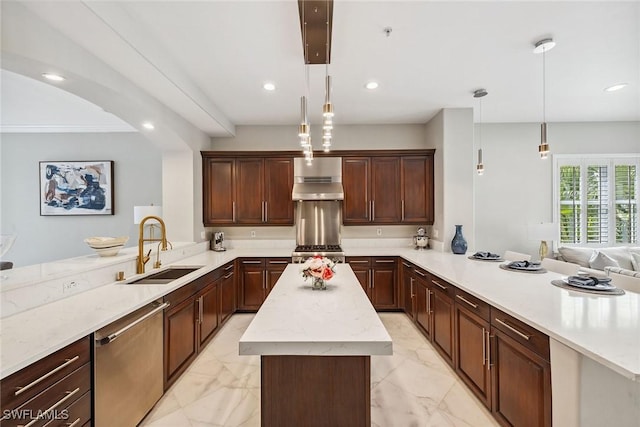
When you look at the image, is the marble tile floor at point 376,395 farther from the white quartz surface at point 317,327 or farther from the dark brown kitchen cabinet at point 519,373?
the white quartz surface at point 317,327

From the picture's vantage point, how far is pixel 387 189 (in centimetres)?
449

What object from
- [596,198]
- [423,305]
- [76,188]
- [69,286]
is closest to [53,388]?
[69,286]

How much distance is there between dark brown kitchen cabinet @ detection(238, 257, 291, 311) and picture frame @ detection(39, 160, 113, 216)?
8.86 feet

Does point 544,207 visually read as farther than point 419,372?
Yes

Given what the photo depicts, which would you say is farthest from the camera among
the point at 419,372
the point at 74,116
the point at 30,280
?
the point at 74,116

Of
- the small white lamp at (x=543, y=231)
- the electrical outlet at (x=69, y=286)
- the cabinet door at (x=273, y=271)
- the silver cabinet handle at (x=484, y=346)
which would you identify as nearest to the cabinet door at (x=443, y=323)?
the silver cabinet handle at (x=484, y=346)

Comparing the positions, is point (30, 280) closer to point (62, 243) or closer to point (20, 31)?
point (20, 31)

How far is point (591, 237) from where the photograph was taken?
477 centimetres

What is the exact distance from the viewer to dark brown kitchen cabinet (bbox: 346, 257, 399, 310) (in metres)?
4.15

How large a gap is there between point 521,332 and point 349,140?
3722 millimetres

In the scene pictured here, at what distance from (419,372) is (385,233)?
8.04 feet

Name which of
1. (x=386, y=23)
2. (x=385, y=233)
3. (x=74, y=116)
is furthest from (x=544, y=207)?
(x=74, y=116)

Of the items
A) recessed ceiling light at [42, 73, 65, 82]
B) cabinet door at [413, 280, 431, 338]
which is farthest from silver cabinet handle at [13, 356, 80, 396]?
cabinet door at [413, 280, 431, 338]

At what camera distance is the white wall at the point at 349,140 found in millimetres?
4758
